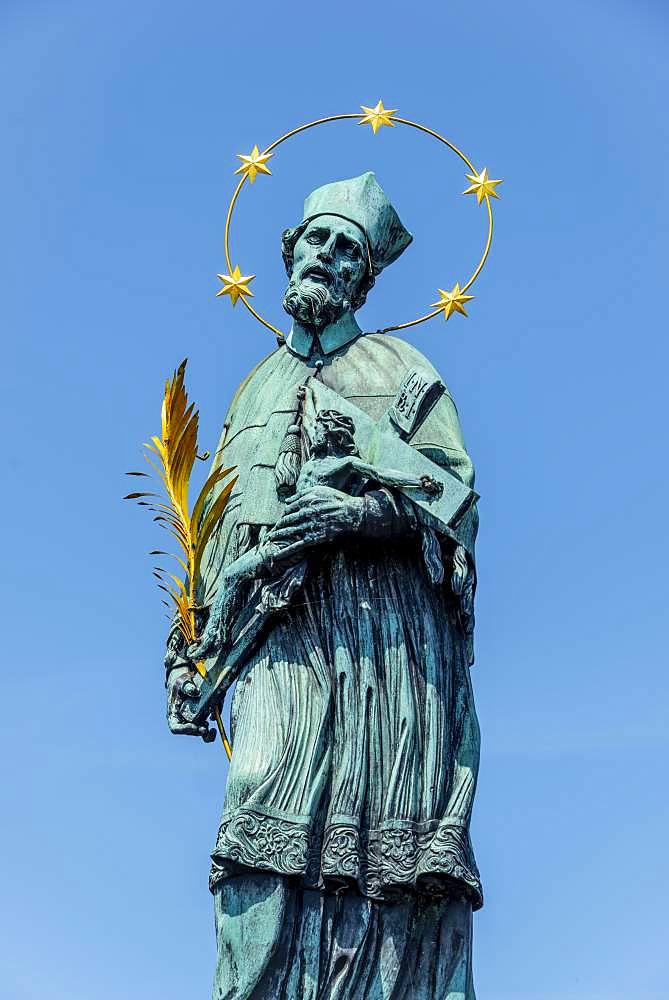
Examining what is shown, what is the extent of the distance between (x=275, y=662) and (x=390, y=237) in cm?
254

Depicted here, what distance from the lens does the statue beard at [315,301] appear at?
13008mm

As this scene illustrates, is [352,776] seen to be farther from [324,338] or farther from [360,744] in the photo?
[324,338]

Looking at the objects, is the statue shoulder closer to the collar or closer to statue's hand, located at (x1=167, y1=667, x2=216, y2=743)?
the collar

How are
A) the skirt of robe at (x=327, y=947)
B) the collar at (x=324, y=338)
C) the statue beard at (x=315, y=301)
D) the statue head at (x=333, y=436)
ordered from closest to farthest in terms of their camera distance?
the skirt of robe at (x=327, y=947) → the statue head at (x=333, y=436) → the statue beard at (x=315, y=301) → the collar at (x=324, y=338)

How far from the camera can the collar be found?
13.2 m

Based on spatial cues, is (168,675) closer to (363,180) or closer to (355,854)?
(355,854)

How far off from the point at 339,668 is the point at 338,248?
7.71 feet

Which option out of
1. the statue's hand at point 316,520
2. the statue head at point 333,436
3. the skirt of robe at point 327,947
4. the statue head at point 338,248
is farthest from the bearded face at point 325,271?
the skirt of robe at point 327,947

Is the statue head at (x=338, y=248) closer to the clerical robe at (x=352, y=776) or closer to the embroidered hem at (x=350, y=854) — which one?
the clerical robe at (x=352, y=776)

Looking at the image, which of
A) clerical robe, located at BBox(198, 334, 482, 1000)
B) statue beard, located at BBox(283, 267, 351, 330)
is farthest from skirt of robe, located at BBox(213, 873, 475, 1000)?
Result: statue beard, located at BBox(283, 267, 351, 330)

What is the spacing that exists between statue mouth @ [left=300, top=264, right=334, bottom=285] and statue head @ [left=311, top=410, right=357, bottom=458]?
2.96 ft

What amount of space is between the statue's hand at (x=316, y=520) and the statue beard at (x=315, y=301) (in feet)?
3.88

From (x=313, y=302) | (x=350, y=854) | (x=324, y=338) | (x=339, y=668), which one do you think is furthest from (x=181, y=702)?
(x=313, y=302)

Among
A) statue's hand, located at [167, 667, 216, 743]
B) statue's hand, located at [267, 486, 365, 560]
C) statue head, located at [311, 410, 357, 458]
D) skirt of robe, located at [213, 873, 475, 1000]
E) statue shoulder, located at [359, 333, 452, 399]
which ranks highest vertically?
statue shoulder, located at [359, 333, 452, 399]
